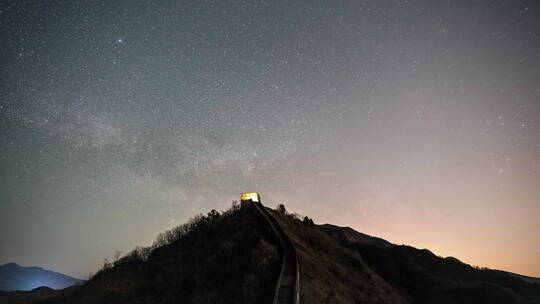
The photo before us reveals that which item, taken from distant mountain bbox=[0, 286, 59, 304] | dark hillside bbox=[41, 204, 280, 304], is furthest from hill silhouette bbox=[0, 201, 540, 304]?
distant mountain bbox=[0, 286, 59, 304]

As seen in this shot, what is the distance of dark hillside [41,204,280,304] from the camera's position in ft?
42.9

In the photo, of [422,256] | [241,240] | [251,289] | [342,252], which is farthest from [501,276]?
[251,289]

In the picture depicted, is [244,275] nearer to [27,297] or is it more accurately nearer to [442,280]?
[442,280]

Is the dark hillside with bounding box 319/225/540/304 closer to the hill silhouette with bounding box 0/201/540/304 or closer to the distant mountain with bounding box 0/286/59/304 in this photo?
the hill silhouette with bounding box 0/201/540/304

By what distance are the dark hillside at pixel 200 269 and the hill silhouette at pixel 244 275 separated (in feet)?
0.15

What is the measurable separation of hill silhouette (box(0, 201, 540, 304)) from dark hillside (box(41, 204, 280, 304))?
0.15ft

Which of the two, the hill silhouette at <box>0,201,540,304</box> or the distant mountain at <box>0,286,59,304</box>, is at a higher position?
the hill silhouette at <box>0,201,540,304</box>

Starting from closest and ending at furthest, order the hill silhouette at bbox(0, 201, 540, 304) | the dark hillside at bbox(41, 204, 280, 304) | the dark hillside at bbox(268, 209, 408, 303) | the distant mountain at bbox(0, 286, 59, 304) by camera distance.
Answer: the dark hillside at bbox(268, 209, 408, 303)
the dark hillside at bbox(41, 204, 280, 304)
the hill silhouette at bbox(0, 201, 540, 304)
the distant mountain at bbox(0, 286, 59, 304)

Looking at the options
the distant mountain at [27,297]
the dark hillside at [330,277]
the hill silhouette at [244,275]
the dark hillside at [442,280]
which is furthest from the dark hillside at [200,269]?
the distant mountain at [27,297]

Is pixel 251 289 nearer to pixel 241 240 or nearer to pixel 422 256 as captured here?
pixel 241 240

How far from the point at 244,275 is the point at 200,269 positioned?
4892 mm

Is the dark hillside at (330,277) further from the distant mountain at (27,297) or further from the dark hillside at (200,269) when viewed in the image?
the distant mountain at (27,297)

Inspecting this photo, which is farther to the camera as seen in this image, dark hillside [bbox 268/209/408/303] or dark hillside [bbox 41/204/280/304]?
dark hillside [bbox 41/204/280/304]

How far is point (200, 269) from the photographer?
55.3 feet
